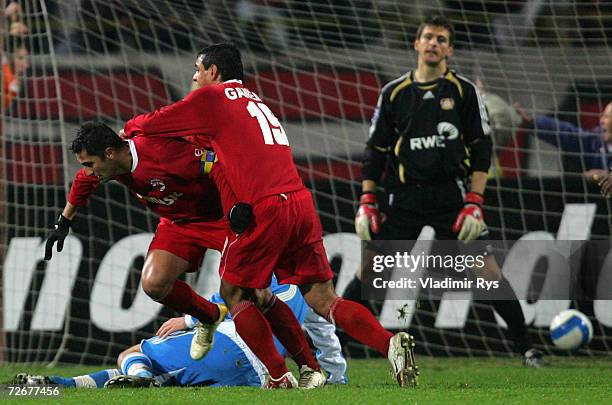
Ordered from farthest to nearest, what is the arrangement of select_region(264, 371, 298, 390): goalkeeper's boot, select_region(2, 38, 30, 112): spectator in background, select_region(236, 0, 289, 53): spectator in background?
select_region(236, 0, 289, 53): spectator in background
select_region(2, 38, 30, 112): spectator in background
select_region(264, 371, 298, 390): goalkeeper's boot

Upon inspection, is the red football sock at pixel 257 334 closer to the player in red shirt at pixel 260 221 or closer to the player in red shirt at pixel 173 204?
the player in red shirt at pixel 260 221

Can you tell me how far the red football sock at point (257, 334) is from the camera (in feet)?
14.8

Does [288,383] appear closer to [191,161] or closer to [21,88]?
[191,161]

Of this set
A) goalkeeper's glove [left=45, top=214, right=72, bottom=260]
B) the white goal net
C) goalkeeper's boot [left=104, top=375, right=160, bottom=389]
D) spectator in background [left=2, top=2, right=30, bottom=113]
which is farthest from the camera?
spectator in background [left=2, top=2, right=30, bottom=113]

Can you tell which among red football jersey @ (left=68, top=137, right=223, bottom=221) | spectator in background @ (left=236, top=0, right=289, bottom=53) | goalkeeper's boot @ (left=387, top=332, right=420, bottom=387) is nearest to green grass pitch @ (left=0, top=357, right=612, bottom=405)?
goalkeeper's boot @ (left=387, top=332, right=420, bottom=387)

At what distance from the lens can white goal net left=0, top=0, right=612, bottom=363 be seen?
711 cm

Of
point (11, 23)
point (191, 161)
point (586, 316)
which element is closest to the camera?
point (191, 161)

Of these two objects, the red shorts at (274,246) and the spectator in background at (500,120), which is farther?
the spectator in background at (500,120)

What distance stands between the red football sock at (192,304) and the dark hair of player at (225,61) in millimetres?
920

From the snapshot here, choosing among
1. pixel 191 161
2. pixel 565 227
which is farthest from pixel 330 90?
pixel 191 161

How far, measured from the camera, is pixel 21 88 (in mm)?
7910

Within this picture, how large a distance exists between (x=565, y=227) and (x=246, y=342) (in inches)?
123

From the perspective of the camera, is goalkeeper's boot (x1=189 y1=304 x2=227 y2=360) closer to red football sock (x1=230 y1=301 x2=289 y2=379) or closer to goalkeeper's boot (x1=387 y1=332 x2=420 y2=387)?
red football sock (x1=230 y1=301 x2=289 y2=379)

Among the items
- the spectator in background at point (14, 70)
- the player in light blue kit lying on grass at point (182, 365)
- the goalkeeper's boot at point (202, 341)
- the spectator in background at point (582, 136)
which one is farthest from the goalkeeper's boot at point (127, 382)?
the spectator in background at point (582, 136)
